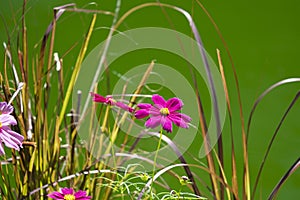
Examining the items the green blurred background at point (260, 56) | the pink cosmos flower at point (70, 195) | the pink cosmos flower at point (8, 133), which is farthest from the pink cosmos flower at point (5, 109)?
the green blurred background at point (260, 56)

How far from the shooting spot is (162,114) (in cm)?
88

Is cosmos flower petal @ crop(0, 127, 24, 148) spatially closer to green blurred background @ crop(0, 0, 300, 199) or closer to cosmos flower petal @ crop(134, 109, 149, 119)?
cosmos flower petal @ crop(134, 109, 149, 119)

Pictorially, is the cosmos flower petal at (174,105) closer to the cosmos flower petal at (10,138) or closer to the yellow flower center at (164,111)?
the yellow flower center at (164,111)

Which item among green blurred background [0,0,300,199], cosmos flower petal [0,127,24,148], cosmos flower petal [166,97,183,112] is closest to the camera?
cosmos flower petal [0,127,24,148]

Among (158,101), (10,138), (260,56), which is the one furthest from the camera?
(260,56)

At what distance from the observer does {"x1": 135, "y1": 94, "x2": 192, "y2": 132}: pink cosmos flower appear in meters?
0.86

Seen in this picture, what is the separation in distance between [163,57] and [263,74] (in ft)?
1.17

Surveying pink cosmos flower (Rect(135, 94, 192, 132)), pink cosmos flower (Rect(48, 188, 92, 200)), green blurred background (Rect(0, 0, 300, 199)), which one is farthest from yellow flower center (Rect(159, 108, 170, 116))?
green blurred background (Rect(0, 0, 300, 199))

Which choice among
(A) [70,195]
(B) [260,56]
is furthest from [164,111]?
(B) [260,56]

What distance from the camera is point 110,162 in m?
1.28

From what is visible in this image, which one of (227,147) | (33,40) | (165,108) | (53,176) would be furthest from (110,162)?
A: (33,40)

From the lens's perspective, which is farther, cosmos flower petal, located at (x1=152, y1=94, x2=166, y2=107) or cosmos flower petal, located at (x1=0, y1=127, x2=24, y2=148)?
cosmos flower petal, located at (x1=152, y1=94, x2=166, y2=107)

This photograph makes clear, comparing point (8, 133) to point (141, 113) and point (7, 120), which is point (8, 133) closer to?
point (7, 120)

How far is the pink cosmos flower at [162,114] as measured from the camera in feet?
2.83
